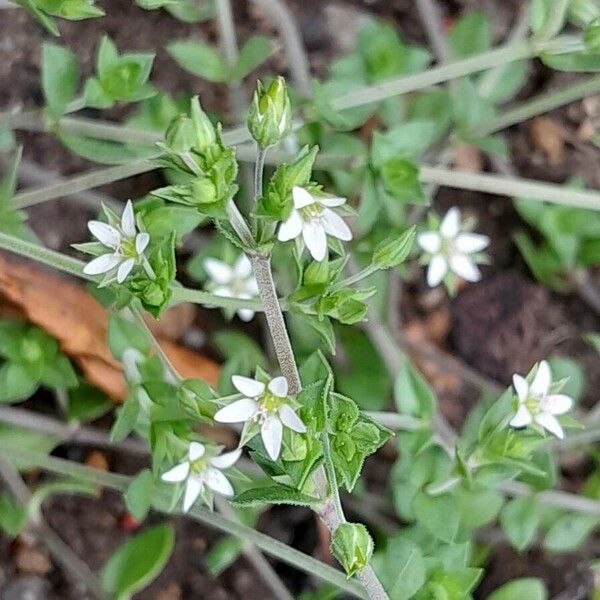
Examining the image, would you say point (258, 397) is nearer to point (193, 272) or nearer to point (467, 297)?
point (193, 272)

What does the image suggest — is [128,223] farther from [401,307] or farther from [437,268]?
[401,307]

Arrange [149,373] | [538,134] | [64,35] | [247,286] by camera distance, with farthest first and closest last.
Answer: [538,134]
[64,35]
[247,286]
[149,373]

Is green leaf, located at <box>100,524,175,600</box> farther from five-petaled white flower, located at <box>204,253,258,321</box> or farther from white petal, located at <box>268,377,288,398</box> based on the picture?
white petal, located at <box>268,377,288,398</box>

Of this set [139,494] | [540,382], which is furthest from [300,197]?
[139,494]

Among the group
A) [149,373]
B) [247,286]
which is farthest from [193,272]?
[149,373]

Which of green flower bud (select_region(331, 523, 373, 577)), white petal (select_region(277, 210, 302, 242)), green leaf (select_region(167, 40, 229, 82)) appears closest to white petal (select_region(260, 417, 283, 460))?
green flower bud (select_region(331, 523, 373, 577))

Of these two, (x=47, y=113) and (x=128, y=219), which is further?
(x=47, y=113)
